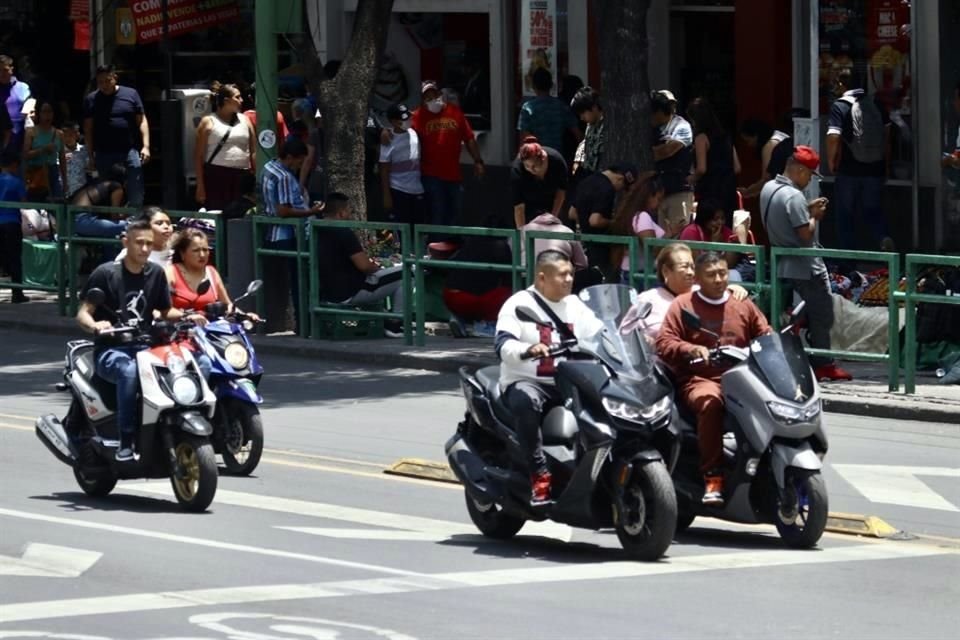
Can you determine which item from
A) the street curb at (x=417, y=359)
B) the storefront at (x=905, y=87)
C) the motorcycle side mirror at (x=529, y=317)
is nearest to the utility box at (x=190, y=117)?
the street curb at (x=417, y=359)

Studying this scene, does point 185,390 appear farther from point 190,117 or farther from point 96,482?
point 190,117

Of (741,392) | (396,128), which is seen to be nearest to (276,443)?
(741,392)

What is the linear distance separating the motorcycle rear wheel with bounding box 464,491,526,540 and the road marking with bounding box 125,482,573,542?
0.65 ft

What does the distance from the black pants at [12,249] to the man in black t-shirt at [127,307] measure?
394 inches

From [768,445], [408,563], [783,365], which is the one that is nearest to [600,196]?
[783,365]

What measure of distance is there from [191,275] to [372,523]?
2.72 metres

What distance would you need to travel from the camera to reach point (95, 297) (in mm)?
12625

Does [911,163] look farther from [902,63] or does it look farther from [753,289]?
[753,289]

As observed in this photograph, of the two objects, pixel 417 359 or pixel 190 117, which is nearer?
pixel 417 359

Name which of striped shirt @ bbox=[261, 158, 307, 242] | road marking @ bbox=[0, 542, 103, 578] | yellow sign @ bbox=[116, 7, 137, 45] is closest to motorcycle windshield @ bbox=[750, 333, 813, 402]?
road marking @ bbox=[0, 542, 103, 578]

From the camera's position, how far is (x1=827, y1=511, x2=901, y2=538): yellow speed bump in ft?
38.8

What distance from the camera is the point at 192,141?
2783cm

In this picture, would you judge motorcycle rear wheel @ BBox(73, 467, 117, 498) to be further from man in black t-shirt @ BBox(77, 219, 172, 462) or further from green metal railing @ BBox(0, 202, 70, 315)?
green metal railing @ BBox(0, 202, 70, 315)

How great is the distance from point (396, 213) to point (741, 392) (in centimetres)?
1306
